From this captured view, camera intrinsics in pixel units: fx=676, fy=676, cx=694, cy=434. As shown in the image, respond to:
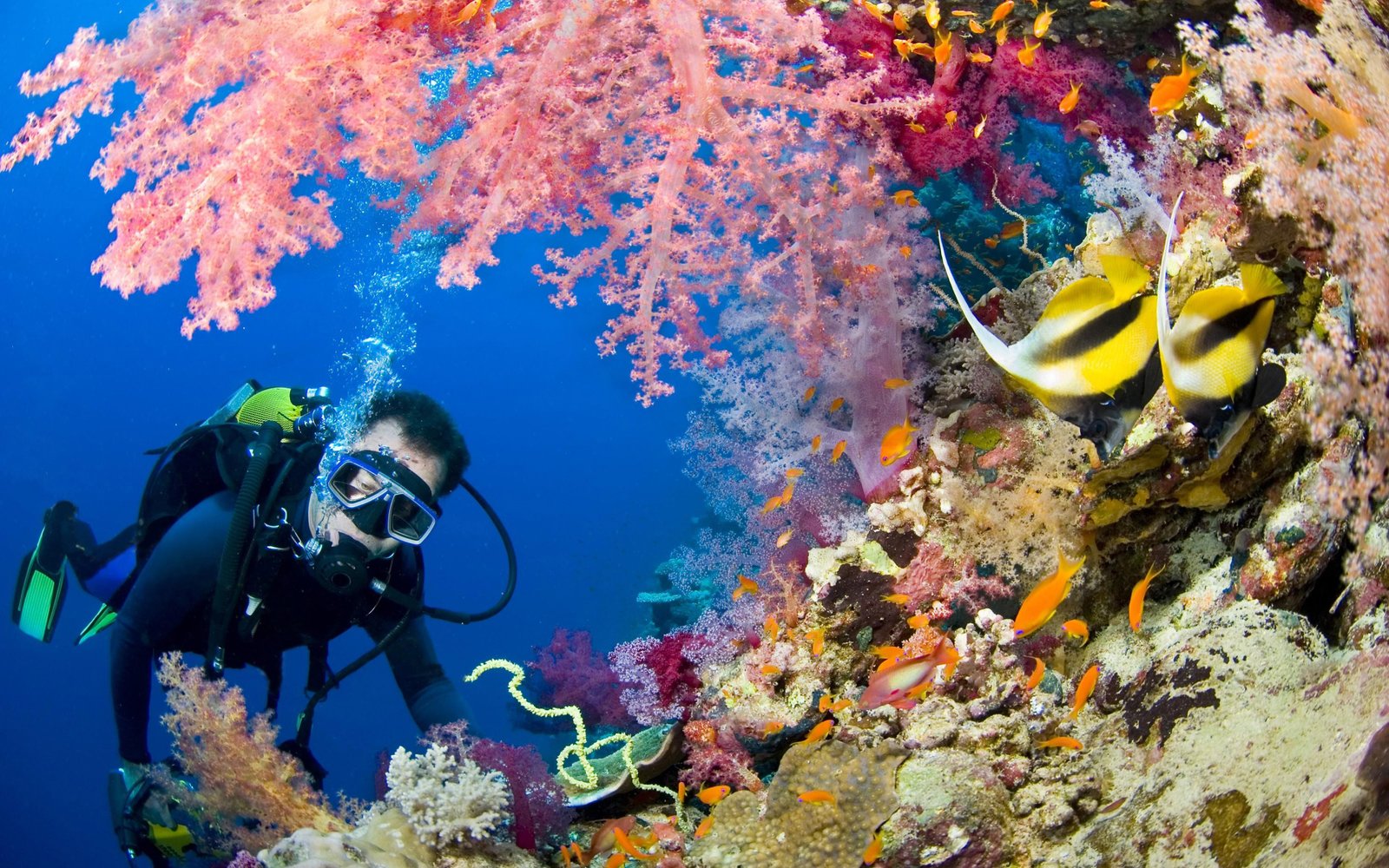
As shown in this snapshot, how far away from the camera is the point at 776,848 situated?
2.58 m

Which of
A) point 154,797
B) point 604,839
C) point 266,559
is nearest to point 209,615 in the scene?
point 266,559

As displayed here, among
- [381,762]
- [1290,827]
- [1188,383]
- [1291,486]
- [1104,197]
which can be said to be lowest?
[1290,827]

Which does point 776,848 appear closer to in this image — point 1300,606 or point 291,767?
point 1300,606

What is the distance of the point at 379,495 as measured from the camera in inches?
175

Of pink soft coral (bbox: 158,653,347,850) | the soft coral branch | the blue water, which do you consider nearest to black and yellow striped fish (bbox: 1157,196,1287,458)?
the soft coral branch

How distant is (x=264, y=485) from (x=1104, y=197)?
5.42m

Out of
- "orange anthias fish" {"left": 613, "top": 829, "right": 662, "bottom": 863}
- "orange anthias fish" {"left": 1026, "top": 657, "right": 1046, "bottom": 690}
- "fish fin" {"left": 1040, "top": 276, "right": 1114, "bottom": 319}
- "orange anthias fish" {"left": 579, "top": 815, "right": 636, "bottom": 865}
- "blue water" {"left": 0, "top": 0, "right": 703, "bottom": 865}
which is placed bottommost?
"orange anthias fish" {"left": 1026, "top": 657, "right": 1046, "bottom": 690}

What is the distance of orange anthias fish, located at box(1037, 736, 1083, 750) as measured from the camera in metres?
2.47

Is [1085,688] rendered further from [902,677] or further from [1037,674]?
[902,677]

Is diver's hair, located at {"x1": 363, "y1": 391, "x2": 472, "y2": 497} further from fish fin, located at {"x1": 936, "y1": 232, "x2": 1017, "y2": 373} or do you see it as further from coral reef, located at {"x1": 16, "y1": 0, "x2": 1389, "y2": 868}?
fish fin, located at {"x1": 936, "y1": 232, "x2": 1017, "y2": 373}

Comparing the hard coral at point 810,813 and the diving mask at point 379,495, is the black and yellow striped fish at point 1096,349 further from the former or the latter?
the diving mask at point 379,495

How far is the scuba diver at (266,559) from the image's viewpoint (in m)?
4.27

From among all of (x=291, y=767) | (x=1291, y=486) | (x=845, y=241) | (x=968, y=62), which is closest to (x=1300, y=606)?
(x=1291, y=486)

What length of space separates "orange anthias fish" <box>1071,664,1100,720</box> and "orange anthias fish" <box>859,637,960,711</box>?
0.52m
